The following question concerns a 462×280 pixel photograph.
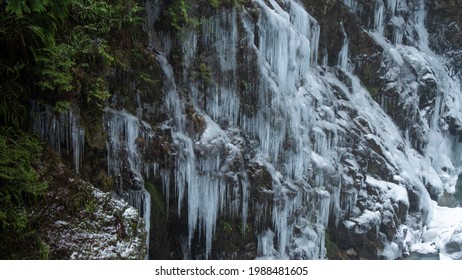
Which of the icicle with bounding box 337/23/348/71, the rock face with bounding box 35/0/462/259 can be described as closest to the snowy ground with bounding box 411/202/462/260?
the rock face with bounding box 35/0/462/259

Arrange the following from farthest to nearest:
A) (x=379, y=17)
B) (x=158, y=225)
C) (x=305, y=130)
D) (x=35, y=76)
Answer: (x=379, y=17), (x=305, y=130), (x=158, y=225), (x=35, y=76)

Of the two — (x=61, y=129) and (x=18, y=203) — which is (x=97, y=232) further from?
(x=61, y=129)

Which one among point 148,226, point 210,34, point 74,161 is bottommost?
point 148,226

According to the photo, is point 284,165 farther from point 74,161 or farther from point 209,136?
point 74,161

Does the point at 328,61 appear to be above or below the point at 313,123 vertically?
above

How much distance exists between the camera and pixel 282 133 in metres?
10.1

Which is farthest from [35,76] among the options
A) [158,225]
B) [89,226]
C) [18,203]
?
[158,225]

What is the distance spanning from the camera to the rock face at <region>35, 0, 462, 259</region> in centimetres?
785

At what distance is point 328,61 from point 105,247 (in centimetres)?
1157

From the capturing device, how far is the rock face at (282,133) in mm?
7848

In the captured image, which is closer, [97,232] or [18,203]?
[18,203]

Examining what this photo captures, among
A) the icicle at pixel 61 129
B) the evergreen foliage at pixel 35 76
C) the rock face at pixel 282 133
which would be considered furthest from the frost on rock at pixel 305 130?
the icicle at pixel 61 129
